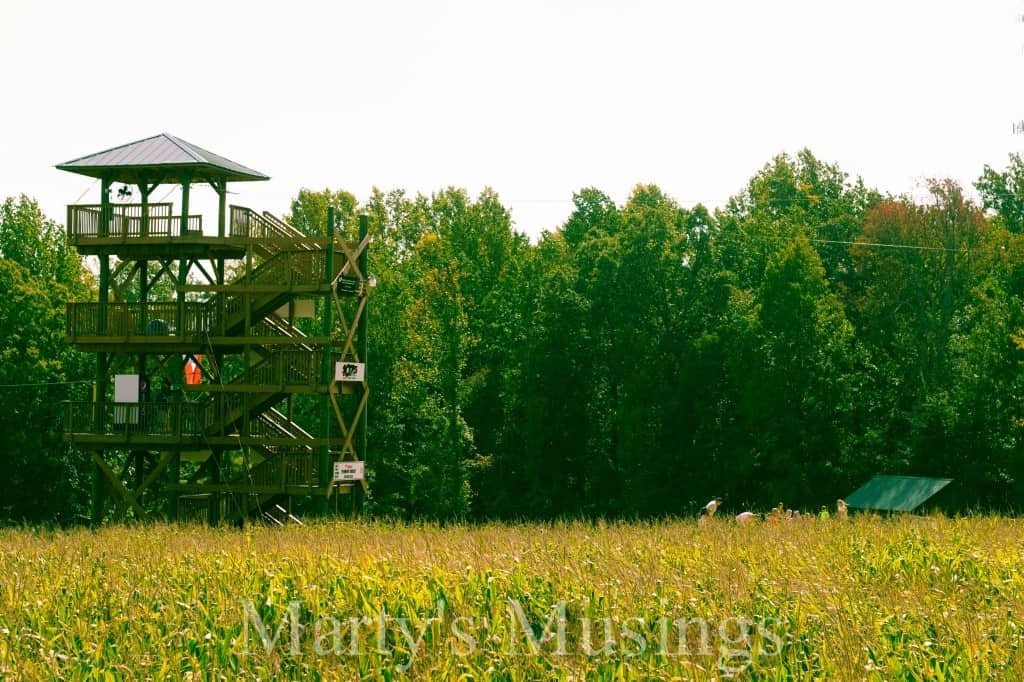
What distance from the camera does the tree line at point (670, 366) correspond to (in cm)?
4844

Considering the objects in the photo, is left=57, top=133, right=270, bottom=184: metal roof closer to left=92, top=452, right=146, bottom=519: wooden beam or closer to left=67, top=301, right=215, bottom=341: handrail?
left=67, top=301, right=215, bottom=341: handrail

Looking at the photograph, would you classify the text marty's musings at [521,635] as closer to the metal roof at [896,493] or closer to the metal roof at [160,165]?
the metal roof at [160,165]

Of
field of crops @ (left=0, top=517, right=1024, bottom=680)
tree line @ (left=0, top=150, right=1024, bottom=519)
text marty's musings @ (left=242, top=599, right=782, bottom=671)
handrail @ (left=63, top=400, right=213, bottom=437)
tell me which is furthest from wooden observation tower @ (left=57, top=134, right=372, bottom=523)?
text marty's musings @ (left=242, top=599, right=782, bottom=671)

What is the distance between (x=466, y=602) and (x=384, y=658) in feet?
6.53

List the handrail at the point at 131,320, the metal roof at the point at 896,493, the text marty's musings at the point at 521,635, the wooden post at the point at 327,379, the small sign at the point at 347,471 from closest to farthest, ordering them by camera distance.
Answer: the text marty's musings at the point at 521,635 → the wooden post at the point at 327,379 → the small sign at the point at 347,471 → the handrail at the point at 131,320 → the metal roof at the point at 896,493

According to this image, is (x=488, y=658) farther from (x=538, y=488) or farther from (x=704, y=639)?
(x=538, y=488)

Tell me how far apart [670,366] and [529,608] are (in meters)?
40.9

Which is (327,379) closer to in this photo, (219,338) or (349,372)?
(349,372)

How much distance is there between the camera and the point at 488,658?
460 inches

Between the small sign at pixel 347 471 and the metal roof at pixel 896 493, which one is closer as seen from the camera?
the small sign at pixel 347 471

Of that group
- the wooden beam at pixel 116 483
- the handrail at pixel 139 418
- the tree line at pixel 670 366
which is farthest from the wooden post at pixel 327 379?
the tree line at pixel 670 366

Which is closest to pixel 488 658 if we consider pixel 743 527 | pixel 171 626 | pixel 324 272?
pixel 171 626

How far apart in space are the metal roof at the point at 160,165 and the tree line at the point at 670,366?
64.8 ft

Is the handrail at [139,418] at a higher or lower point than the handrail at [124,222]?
lower
